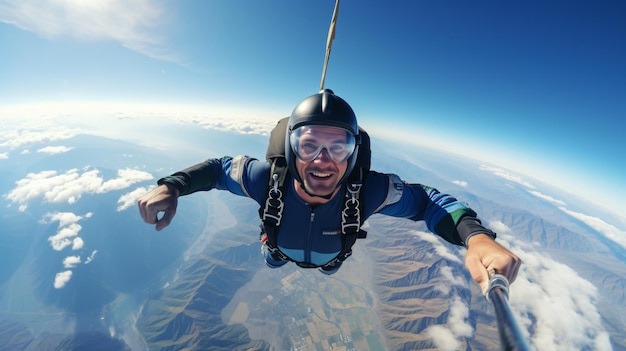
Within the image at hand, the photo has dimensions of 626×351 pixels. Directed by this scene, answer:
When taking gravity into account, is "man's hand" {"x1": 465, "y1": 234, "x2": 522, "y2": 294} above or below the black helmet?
below

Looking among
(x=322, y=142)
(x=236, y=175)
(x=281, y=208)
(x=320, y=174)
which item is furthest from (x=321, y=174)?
(x=236, y=175)

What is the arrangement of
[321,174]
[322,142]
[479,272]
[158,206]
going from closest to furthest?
1. [479,272]
2. [158,206]
3. [321,174]
4. [322,142]

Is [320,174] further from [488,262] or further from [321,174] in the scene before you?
[488,262]

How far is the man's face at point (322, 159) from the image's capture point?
3172 millimetres

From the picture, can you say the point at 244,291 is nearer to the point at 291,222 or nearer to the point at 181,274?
the point at 181,274

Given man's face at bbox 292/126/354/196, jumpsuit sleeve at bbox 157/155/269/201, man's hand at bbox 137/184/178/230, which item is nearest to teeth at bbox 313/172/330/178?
man's face at bbox 292/126/354/196

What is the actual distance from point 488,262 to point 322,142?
2.21 meters

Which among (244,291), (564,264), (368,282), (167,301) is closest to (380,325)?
(368,282)

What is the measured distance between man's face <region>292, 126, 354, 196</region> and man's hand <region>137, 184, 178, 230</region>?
1.58m

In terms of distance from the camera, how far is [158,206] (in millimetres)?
2449

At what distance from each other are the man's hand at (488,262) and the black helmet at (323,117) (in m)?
1.69

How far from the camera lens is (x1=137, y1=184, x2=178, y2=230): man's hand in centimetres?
239

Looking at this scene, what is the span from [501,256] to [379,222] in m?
147

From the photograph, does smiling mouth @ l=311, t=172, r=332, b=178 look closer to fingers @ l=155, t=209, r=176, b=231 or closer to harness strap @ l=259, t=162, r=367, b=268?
harness strap @ l=259, t=162, r=367, b=268
